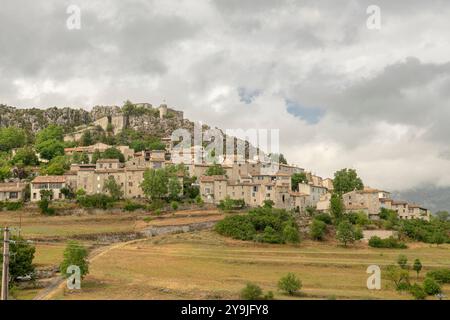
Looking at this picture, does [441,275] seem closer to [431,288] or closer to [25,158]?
[431,288]

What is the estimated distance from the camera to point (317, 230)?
74188mm

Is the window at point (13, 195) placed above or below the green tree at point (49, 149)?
below

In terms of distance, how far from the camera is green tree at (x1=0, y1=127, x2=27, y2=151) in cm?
→ 13250

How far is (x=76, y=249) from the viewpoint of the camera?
4612 centimetres

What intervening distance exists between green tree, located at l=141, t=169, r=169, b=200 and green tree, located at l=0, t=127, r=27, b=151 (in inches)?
2465

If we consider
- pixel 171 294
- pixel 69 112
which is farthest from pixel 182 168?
Result: pixel 69 112

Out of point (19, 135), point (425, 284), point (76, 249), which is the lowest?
point (425, 284)

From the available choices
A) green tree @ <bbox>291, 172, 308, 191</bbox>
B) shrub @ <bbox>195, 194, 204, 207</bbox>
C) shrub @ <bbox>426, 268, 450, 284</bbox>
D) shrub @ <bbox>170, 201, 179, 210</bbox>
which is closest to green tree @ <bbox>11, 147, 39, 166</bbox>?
shrub @ <bbox>195, 194, 204, 207</bbox>

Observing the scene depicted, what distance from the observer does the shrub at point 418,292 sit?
45812 millimetres

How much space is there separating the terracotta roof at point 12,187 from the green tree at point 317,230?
5129cm

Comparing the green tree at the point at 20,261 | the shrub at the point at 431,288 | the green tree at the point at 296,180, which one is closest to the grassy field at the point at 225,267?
the shrub at the point at 431,288

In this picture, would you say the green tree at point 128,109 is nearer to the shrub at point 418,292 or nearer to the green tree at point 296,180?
the green tree at point 296,180

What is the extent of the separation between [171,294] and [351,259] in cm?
3120
